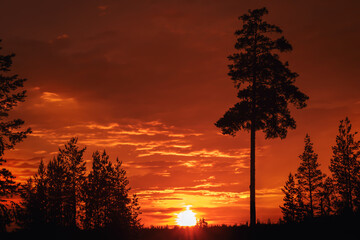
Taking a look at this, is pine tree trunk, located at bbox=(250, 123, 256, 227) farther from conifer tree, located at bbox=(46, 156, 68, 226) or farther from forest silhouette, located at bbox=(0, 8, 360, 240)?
conifer tree, located at bbox=(46, 156, 68, 226)

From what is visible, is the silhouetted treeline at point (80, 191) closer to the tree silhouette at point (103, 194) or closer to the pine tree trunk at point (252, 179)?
the tree silhouette at point (103, 194)

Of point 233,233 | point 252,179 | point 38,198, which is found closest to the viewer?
point 233,233

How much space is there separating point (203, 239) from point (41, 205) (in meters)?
25.8

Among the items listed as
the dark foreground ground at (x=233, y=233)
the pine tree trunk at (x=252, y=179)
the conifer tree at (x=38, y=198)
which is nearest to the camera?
the dark foreground ground at (x=233, y=233)

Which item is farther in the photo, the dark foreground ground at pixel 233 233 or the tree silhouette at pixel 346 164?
the tree silhouette at pixel 346 164

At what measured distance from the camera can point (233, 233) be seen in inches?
927

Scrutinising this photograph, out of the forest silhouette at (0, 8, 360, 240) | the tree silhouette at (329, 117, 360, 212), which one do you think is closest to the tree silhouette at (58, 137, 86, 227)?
the forest silhouette at (0, 8, 360, 240)

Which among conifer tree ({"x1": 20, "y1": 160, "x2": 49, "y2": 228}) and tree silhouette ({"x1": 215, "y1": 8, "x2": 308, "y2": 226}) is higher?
tree silhouette ({"x1": 215, "y1": 8, "x2": 308, "y2": 226})

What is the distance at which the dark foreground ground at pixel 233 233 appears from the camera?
2045 centimetres

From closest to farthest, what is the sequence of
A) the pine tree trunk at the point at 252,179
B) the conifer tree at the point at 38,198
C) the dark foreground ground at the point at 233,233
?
the dark foreground ground at the point at 233,233 → the pine tree trunk at the point at 252,179 → the conifer tree at the point at 38,198

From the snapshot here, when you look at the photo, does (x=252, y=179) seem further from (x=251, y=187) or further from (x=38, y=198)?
(x=38, y=198)

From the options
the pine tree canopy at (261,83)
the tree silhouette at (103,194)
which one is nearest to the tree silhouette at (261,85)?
the pine tree canopy at (261,83)

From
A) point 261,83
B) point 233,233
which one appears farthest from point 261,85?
point 233,233

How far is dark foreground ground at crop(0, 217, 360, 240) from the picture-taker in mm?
20453
